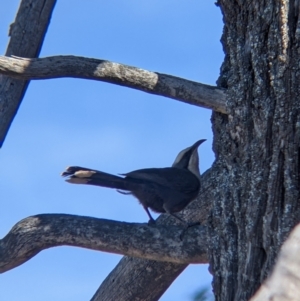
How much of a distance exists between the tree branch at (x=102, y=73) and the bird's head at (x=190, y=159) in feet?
8.89

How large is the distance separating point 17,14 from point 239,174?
2967mm

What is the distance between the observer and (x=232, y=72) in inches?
81.2

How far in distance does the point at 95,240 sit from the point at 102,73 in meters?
0.77

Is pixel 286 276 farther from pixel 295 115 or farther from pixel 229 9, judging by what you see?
pixel 229 9

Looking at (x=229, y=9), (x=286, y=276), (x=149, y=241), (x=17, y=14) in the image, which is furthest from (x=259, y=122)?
(x=17, y=14)

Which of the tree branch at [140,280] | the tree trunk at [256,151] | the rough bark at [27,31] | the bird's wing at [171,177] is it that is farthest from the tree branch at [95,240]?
the bird's wing at [171,177]

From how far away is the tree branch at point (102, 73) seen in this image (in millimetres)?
2926

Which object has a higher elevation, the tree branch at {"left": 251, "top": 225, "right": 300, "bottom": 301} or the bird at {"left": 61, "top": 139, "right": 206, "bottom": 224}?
the bird at {"left": 61, "top": 139, "right": 206, "bottom": 224}

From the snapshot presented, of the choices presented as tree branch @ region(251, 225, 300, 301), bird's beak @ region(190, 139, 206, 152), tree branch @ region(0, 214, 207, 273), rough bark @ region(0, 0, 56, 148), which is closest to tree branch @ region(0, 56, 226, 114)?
tree branch @ region(0, 214, 207, 273)

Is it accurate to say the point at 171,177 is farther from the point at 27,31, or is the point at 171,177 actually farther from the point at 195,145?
the point at 27,31

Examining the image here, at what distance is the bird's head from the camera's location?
18.6ft

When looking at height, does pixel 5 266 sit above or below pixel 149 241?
below

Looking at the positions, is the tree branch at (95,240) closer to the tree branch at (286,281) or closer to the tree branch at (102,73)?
the tree branch at (102,73)

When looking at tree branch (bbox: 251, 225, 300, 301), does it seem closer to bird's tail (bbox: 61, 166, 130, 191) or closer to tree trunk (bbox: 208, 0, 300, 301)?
tree trunk (bbox: 208, 0, 300, 301)
